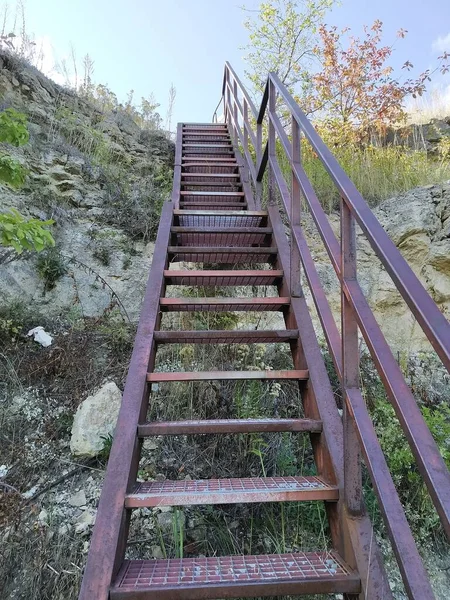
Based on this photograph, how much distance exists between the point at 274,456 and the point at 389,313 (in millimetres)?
2416

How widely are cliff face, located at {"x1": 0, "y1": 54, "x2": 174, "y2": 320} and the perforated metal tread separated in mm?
3061

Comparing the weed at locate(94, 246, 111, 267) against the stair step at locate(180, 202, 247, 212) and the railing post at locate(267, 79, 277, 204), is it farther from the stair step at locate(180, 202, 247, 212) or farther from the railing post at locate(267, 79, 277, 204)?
the railing post at locate(267, 79, 277, 204)

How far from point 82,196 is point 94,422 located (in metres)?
3.70

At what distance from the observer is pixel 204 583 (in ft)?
4.42

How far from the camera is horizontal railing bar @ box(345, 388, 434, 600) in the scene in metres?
1.14

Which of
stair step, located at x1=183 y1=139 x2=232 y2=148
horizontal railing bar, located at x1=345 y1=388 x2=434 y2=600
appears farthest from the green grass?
horizontal railing bar, located at x1=345 y1=388 x2=434 y2=600

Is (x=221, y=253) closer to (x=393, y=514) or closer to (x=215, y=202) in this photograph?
(x=215, y=202)

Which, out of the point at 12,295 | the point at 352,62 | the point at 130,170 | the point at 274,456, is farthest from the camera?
the point at 352,62

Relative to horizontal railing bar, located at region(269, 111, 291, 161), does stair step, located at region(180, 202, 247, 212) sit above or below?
below

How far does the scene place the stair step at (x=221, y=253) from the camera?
125 inches

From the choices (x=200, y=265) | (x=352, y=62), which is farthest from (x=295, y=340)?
(x=352, y=62)

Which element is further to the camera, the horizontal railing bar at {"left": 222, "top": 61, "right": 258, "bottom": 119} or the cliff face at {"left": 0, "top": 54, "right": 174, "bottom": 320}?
A: the horizontal railing bar at {"left": 222, "top": 61, "right": 258, "bottom": 119}

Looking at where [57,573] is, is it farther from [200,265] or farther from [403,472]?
[200,265]

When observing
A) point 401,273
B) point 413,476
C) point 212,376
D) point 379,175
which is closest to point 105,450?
point 212,376
